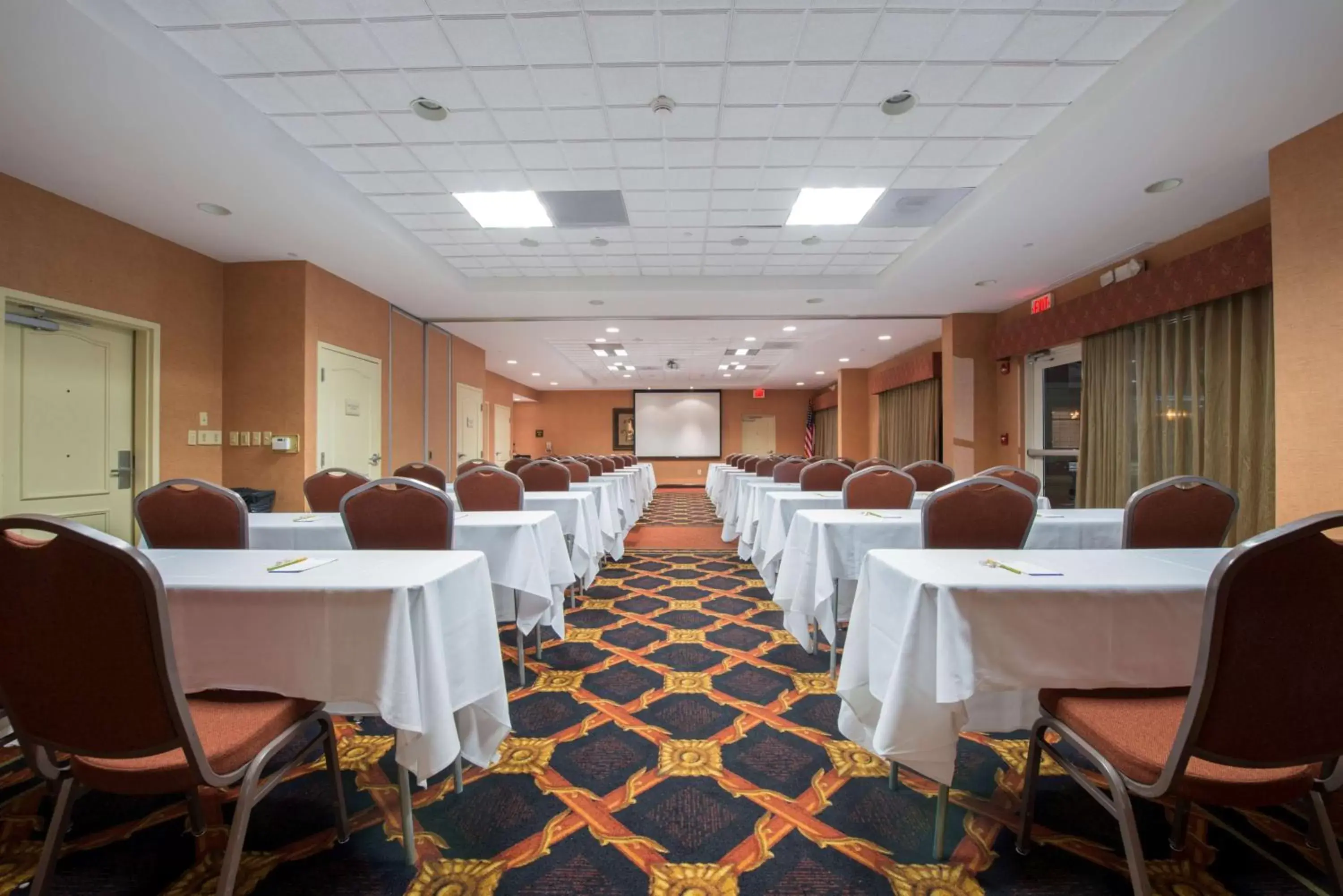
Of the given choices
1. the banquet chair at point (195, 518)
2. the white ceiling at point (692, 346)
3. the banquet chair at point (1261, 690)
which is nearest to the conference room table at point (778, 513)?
the banquet chair at point (1261, 690)

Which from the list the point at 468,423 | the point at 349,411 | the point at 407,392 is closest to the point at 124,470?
the point at 349,411

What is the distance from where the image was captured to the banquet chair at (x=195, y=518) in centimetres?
219

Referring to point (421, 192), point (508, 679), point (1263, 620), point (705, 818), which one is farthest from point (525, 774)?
point (421, 192)

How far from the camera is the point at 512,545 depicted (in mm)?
2455

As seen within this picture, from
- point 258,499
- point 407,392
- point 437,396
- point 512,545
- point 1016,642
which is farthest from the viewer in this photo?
point 437,396

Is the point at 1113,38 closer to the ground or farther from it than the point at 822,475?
farther from it

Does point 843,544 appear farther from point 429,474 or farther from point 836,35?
point 429,474

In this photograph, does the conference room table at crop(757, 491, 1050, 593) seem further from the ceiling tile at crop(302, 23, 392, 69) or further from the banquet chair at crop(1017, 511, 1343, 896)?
the ceiling tile at crop(302, 23, 392, 69)

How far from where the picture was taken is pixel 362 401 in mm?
6207

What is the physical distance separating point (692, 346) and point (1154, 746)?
946cm

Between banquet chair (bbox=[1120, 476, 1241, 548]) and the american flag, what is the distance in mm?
14891

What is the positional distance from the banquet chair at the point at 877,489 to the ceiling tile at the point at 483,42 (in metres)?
2.90

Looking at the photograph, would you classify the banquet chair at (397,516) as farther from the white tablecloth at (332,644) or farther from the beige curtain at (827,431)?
the beige curtain at (827,431)

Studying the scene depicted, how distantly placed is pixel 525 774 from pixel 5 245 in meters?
4.74
